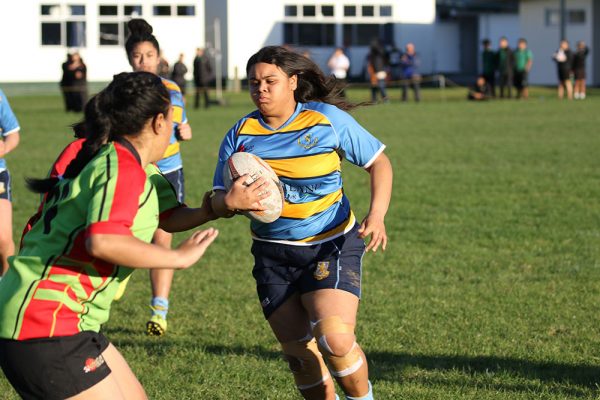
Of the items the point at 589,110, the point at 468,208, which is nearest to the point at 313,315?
the point at 468,208

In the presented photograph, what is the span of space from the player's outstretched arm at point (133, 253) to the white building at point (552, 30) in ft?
140

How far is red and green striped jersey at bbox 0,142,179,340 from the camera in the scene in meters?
3.48

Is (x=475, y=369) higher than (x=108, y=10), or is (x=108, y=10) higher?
(x=108, y=10)

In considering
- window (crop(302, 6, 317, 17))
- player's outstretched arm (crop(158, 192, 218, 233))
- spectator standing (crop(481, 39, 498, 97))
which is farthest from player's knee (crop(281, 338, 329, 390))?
window (crop(302, 6, 317, 17))

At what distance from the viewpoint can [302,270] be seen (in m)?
4.88

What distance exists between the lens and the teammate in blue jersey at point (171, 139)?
7.00 meters

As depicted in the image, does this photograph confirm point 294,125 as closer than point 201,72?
Yes

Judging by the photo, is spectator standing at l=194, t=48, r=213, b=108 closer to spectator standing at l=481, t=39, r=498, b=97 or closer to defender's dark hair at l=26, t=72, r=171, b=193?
spectator standing at l=481, t=39, r=498, b=97

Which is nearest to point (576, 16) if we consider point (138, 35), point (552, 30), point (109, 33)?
point (552, 30)

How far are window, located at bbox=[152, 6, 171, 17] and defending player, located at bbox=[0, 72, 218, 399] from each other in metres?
42.7

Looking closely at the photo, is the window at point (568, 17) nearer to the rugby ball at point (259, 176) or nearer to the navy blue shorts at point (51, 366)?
the rugby ball at point (259, 176)

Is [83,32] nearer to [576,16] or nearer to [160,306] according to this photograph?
[576,16]

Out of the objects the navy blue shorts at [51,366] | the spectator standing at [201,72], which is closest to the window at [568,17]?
the spectator standing at [201,72]

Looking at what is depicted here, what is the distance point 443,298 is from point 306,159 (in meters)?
3.21
